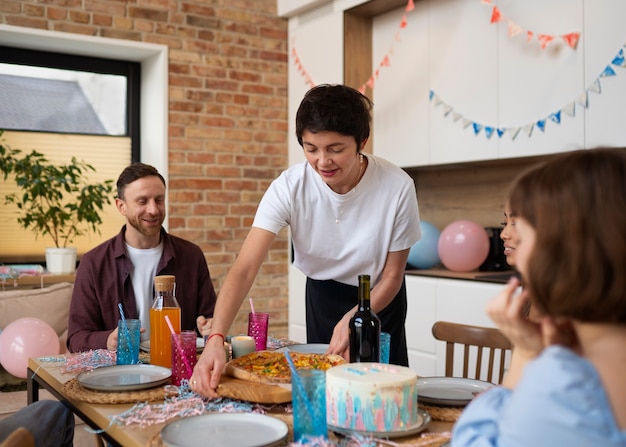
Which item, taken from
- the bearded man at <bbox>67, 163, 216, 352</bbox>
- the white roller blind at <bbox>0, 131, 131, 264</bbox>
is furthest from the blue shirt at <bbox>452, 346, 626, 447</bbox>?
the white roller blind at <bbox>0, 131, 131, 264</bbox>

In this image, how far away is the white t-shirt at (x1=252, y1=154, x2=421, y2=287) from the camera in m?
2.17

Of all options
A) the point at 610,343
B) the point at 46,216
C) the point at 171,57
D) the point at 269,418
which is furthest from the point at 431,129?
the point at 610,343

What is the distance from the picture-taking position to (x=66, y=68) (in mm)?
4379

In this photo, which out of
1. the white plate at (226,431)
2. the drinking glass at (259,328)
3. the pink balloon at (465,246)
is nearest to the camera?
the white plate at (226,431)

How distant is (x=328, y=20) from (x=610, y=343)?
3.82 meters

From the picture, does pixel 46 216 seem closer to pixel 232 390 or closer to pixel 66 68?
pixel 66 68

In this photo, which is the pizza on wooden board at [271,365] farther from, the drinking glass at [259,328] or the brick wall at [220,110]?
the brick wall at [220,110]

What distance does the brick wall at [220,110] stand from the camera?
429cm

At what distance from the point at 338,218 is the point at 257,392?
88 cm

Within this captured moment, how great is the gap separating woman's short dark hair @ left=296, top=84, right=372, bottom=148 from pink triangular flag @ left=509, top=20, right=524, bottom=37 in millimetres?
1751

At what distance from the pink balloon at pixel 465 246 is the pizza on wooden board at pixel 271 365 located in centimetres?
215

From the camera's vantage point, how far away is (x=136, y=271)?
252cm

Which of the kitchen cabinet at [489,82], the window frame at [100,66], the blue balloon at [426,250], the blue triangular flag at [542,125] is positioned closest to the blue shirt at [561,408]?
the kitchen cabinet at [489,82]

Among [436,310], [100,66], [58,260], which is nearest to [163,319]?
[436,310]
